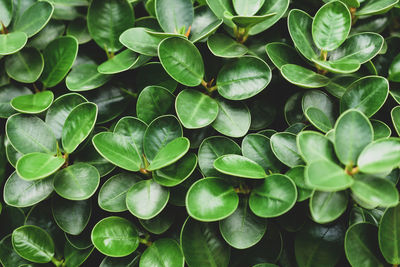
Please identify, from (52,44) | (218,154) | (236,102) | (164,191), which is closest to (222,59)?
(236,102)

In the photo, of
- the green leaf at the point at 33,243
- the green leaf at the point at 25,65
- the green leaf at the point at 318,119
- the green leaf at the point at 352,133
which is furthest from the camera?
the green leaf at the point at 25,65

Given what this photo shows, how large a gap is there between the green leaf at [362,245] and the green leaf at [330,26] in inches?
19.6

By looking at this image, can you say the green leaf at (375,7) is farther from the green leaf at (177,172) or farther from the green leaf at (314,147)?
the green leaf at (177,172)

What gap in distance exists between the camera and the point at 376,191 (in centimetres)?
79

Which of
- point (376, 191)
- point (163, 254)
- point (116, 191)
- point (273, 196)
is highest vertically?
point (376, 191)

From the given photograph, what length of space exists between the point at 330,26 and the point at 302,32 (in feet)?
0.26

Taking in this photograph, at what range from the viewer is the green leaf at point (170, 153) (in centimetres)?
87

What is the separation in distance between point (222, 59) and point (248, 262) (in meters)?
0.60

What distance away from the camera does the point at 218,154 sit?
1.00m

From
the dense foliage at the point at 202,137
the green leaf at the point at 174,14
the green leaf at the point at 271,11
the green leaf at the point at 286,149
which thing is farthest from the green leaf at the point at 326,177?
the green leaf at the point at 174,14

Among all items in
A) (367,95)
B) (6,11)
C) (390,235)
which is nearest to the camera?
(390,235)

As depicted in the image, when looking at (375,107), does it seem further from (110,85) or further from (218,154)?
(110,85)

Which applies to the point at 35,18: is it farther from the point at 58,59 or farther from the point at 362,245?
the point at 362,245

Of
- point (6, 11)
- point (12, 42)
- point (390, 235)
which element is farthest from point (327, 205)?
point (6, 11)
